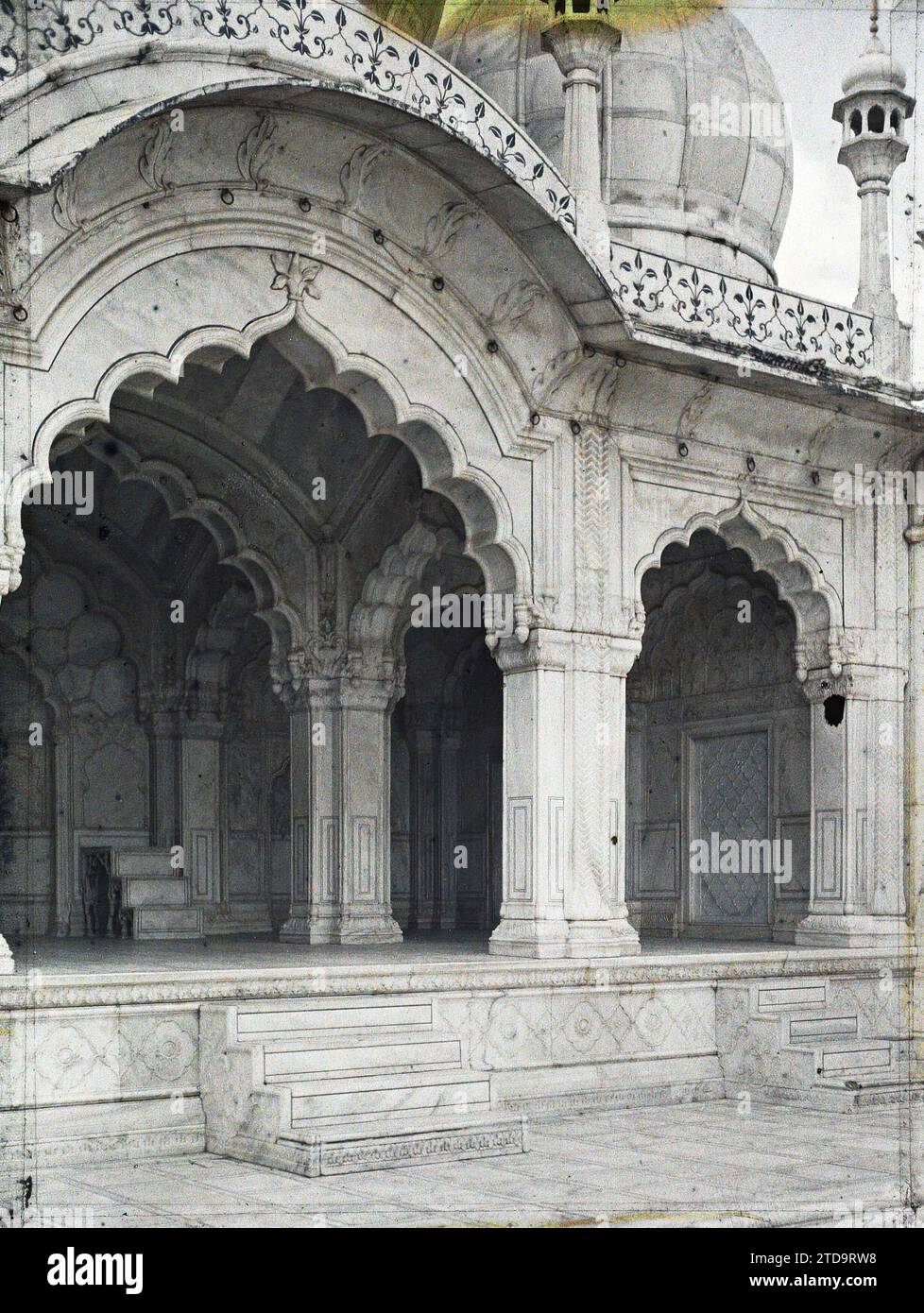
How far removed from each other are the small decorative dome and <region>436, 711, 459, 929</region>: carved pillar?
636 cm

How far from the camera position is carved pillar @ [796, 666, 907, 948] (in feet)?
39.7

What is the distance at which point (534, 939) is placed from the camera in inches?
400

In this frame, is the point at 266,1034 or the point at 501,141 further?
the point at 501,141

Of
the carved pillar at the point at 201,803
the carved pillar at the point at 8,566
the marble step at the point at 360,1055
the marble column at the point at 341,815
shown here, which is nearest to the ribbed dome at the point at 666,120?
the marble column at the point at 341,815

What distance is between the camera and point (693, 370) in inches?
432

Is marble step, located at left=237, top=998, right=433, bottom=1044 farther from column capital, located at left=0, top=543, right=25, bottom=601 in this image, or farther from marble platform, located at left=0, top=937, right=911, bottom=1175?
column capital, located at left=0, top=543, right=25, bottom=601

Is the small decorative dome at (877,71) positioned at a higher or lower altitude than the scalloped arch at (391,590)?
higher

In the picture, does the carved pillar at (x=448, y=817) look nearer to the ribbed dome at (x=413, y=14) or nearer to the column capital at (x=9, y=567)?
the ribbed dome at (x=413, y=14)

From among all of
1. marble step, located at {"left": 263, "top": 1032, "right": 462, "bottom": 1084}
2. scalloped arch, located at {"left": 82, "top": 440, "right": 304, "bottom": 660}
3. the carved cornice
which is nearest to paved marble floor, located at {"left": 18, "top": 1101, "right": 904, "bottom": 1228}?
marble step, located at {"left": 263, "top": 1032, "right": 462, "bottom": 1084}

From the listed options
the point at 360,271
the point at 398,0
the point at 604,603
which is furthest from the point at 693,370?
the point at 398,0

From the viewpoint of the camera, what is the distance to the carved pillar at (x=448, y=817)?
51.7ft

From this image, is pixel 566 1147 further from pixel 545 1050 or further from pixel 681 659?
pixel 681 659

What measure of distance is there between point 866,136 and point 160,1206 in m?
9.02

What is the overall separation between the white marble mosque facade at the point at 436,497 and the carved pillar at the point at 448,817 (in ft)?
0.12
